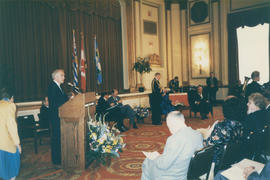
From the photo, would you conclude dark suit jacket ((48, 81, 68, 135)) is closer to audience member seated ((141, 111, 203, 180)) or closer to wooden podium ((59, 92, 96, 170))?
wooden podium ((59, 92, 96, 170))

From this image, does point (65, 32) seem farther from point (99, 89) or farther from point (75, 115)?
point (75, 115)

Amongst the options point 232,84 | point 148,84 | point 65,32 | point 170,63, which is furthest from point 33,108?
point 232,84

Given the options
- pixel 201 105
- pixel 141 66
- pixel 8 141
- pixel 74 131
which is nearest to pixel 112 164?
pixel 74 131

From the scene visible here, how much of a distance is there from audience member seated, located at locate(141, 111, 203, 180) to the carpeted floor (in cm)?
141

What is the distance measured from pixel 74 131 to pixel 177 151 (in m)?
2.01

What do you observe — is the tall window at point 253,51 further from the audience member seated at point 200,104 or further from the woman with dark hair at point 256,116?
the woman with dark hair at point 256,116

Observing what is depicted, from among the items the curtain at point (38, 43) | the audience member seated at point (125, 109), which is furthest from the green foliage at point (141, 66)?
the audience member seated at point (125, 109)

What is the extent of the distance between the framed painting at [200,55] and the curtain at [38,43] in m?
5.08

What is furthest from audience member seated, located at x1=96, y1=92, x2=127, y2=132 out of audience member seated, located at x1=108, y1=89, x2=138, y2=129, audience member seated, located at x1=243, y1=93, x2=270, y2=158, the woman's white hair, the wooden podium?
the woman's white hair

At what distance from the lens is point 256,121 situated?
282 cm

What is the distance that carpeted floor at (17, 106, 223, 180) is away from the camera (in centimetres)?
356

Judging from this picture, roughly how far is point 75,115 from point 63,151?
600 mm

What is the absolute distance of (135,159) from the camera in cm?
424

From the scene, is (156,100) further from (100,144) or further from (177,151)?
(177,151)
